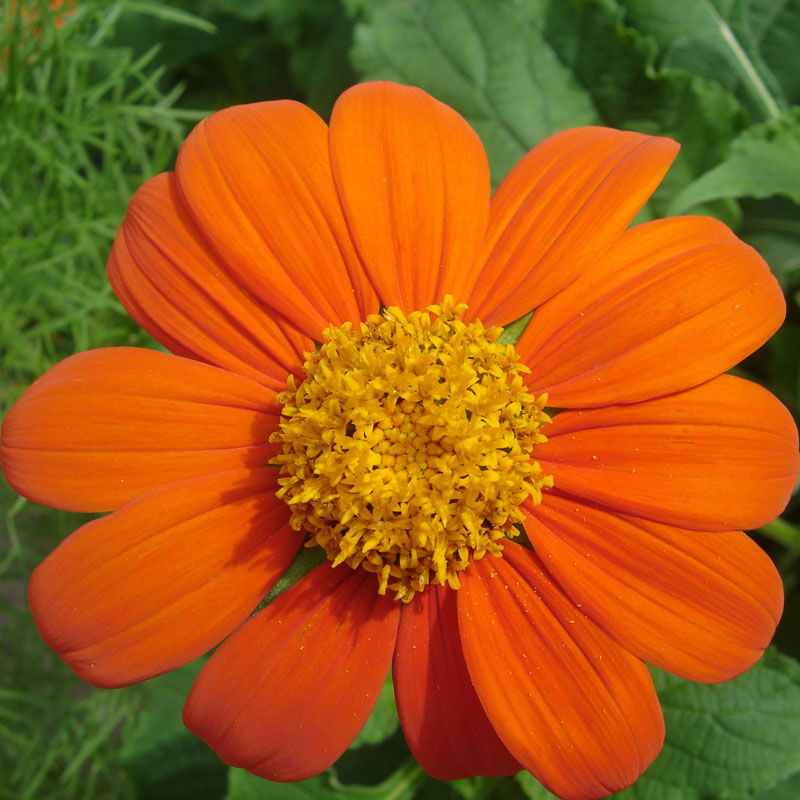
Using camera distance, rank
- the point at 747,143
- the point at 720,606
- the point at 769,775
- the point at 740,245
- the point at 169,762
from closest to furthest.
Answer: the point at 720,606 < the point at 740,245 < the point at 769,775 < the point at 747,143 < the point at 169,762

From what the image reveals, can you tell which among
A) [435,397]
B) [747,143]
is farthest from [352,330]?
[747,143]

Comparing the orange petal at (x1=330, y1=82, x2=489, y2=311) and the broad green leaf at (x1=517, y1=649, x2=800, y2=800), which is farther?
the broad green leaf at (x1=517, y1=649, x2=800, y2=800)

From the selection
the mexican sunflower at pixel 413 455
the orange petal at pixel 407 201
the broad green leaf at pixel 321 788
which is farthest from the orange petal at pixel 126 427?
the broad green leaf at pixel 321 788

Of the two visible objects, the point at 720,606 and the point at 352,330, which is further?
the point at 352,330

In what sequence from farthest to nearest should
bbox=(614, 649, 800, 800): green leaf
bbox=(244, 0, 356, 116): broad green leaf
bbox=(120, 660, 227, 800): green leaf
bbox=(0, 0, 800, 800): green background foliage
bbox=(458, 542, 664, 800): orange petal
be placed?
bbox=(244, 0, 356, 116): broad green leaf < bbox=(120, 660, 227, 800): green leaf < bbox=(0, 0, 800, 800): green background foliage < bbox=(614, 649, 800, 800): green leaf < bbox=(458, 542, 664, 800): orange petal

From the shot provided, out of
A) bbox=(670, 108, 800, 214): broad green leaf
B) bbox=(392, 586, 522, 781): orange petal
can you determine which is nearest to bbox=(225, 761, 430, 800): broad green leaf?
bbox=(392, 586, 522, 781): orange petal

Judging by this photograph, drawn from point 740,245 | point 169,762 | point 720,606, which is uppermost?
point 740,245

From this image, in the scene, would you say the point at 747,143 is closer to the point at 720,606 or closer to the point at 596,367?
the point at 596,367

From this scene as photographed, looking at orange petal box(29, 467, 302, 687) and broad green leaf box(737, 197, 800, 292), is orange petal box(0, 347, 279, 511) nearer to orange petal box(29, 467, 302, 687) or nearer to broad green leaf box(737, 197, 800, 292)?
orange petal box(29, 467, 302, 687)
